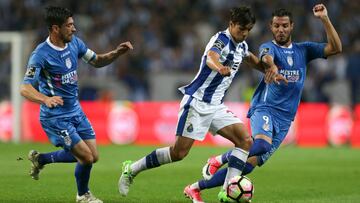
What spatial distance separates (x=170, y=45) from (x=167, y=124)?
173 inches

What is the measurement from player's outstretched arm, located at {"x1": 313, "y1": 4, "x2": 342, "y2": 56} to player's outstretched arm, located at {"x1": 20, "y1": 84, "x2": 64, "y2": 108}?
335 centimetres

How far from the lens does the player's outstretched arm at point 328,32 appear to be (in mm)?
10500

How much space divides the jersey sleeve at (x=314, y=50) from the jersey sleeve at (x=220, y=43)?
150 centimetres

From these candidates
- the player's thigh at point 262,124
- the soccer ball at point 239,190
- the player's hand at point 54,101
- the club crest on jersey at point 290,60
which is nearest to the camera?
the player's hand at point 54,101

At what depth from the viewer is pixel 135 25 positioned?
86.1 feet

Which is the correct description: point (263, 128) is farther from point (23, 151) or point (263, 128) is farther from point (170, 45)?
point (170, 45)

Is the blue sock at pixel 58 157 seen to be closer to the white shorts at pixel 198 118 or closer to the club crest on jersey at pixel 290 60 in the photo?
the white shorts at pixel 198 118

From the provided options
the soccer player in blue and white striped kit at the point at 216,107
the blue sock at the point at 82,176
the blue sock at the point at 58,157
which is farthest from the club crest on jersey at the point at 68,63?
the soccer player in blue and white striped kit at the point at 216,107

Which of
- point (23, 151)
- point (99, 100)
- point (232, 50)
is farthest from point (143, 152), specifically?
point (232, 50)

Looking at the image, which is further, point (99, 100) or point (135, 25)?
point (135, 25)

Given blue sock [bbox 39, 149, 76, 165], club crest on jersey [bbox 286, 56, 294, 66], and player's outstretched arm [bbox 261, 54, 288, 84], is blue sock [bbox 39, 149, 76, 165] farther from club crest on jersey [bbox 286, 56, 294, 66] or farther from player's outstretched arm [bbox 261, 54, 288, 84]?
A: club crest on jersey [bbox 286, 56, 294, 66]

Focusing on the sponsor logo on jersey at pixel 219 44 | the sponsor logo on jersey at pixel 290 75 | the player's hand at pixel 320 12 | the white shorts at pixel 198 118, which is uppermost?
the player's hand at pixel 320 12

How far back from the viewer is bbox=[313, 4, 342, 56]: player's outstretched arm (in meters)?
10.5

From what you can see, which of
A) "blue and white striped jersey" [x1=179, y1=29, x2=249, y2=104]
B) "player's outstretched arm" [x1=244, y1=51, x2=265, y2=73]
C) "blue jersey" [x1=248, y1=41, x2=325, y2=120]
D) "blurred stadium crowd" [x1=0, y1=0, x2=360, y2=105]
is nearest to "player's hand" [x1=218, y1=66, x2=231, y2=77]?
"blue and white striped jersey" [x1=179, y1=29, x2=249, y2=104]
